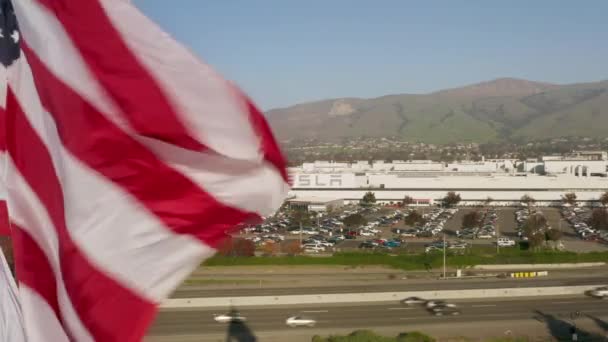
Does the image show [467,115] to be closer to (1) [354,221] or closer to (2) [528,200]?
(2) [528,200]

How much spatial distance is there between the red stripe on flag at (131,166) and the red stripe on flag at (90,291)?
0.08 m

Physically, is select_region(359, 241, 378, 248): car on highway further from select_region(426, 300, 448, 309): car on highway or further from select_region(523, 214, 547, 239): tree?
select_region(426, 300, 448, 309): car on highway

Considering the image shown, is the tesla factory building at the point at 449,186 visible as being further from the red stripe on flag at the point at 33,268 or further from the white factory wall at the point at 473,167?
the red stripe on flag at the point at 33,268

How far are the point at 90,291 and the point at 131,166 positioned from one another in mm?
242

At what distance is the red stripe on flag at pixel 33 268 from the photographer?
4.50ft

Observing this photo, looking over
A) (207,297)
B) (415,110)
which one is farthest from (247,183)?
(415,110)

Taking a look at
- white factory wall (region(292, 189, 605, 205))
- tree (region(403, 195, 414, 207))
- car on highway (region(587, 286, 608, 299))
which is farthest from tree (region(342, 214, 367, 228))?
car on highway (region(587, 286, 608, 299))

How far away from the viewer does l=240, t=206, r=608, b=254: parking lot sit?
20797 millimetres

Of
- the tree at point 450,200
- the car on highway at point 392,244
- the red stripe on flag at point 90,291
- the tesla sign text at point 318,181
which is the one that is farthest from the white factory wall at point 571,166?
the red stripe on flag at point 90,291

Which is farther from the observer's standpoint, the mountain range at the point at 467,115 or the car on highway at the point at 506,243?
the mountain range at the point at 467,115

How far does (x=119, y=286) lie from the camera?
1.33 m

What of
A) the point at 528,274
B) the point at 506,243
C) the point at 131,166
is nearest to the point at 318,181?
the point at 506,243

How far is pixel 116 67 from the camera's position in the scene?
1347 mm

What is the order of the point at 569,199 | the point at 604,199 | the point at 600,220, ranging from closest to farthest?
the point at 600,220
the point at 604,199
the point at 569,199
